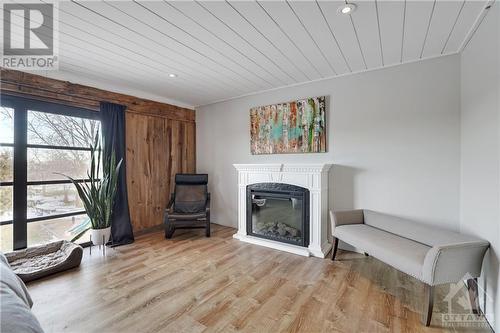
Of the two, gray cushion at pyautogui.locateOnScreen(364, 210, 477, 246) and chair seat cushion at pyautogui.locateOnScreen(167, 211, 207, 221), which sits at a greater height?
gray cushion at pyautogui.locateOnScreen(364, 210, 477, 246)

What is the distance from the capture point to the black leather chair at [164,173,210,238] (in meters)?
3.62

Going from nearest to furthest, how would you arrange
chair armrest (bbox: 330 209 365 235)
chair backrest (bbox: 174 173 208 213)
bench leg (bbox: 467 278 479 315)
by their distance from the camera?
bench leg (bbox: 467 278 479 315) < chair armrest (bbox: 330 209 365 235) < chair backrest (bbox: 174 173 208 213)

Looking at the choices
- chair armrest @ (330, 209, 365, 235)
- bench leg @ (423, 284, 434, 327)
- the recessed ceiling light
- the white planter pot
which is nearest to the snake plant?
the white planter pot

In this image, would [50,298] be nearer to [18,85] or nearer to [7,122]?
[7,122]

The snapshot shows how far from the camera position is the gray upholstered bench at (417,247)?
67.0 inches

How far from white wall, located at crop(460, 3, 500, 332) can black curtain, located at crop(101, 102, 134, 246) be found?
4.09m

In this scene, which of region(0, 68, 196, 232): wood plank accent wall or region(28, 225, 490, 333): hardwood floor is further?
region(0, 68, 196, 232): wood plank accent wall

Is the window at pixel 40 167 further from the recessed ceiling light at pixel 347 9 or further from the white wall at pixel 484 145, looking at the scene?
the white wall at pixel 484 145

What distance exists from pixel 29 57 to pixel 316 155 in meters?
3.74

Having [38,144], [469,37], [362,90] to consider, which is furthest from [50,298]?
[469,37]

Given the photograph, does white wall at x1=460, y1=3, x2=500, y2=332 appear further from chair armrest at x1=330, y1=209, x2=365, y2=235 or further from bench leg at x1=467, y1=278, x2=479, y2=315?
chair armrest at x1=330, y1=209, x2=365, y2=235

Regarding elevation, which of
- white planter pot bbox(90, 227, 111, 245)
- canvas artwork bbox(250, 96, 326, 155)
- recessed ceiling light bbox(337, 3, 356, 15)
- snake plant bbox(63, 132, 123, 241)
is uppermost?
recessed ceiling light bbox(337, 3, 356, 15)

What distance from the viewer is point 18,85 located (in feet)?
8.66

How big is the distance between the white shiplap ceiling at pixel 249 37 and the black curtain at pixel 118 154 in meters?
0.50
